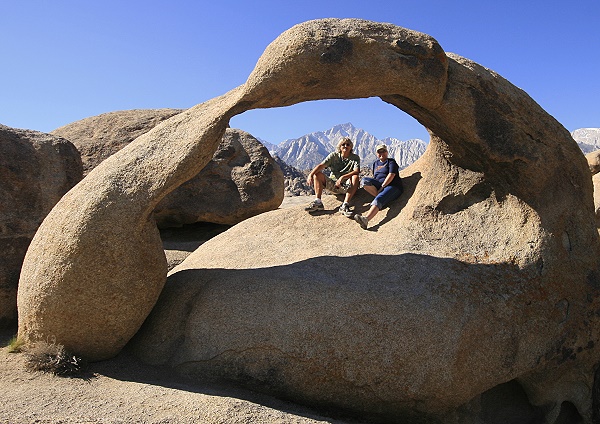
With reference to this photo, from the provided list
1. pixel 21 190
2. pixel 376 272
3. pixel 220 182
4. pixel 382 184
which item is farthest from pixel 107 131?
pixel 376 272

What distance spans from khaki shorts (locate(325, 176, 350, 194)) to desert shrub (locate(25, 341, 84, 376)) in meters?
3.12

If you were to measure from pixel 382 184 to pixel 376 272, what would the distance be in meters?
1.42

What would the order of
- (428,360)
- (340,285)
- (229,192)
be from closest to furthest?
1. (428,360)
2. (340,285)
3. (229,192)

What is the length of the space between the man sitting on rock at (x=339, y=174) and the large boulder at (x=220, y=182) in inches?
92.0

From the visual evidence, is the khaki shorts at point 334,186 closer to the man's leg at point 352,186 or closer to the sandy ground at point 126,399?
the man's leg at point 352,186

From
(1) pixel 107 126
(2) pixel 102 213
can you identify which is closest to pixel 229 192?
(1) pixel 107 126

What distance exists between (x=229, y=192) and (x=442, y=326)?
490cm

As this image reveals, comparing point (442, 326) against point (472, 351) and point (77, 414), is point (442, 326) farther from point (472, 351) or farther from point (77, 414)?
point (77, 414)

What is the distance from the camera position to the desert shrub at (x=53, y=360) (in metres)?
3.72

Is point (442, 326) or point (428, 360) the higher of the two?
point (442, 326)

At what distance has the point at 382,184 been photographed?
5.42 m

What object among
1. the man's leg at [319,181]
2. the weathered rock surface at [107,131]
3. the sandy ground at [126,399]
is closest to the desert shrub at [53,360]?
the sandy ground at [126,399]

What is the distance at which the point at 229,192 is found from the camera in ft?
26.6

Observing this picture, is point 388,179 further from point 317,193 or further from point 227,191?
point 227,191
